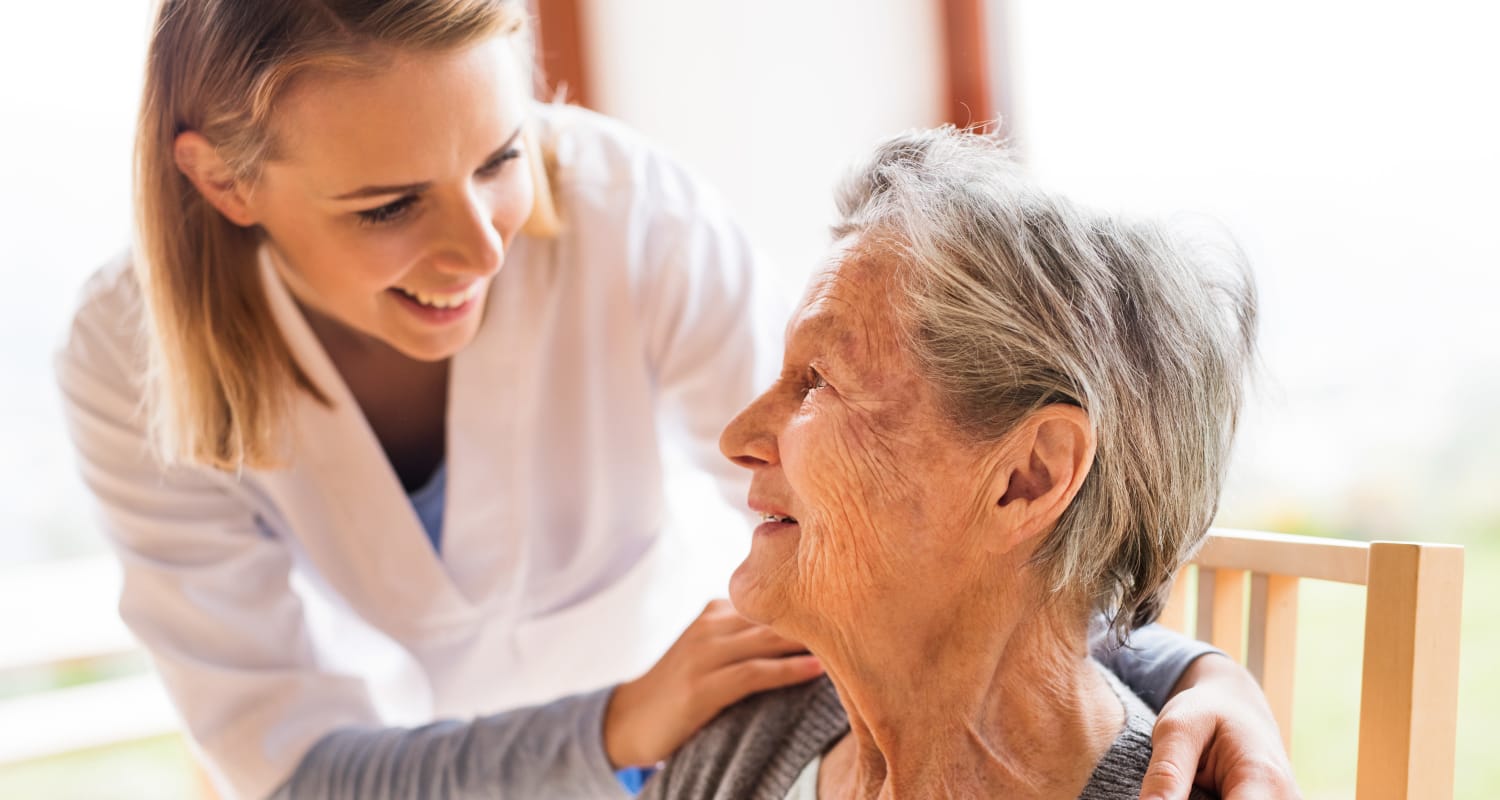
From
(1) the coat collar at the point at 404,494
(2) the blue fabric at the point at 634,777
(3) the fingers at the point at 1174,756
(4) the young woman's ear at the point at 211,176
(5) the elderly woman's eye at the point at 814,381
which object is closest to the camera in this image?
(3) the fingers at the point at 1174,756

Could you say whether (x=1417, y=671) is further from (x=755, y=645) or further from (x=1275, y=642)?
(x=755, y=645)

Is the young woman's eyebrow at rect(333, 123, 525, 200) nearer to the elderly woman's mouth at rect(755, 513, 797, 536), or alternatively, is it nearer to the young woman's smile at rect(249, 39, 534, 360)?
the young woman's smile at rect(249, 39, 534, 360)

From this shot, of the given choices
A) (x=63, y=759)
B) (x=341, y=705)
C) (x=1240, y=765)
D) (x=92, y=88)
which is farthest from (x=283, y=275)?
(x=63, y=759)

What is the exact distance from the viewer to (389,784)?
1.45 metres

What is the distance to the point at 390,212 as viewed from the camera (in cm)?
134

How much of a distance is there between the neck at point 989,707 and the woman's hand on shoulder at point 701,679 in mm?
194

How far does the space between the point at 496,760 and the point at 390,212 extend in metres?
0.62

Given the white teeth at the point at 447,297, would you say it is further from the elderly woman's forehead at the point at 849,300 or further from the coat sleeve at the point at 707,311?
the elderly woman's forehead at the point at 849,300

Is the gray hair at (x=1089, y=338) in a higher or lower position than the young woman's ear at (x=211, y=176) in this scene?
lower

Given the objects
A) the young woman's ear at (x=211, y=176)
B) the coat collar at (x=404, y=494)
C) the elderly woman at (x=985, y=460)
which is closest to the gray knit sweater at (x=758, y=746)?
the elderly woman at (x=985, y=460)

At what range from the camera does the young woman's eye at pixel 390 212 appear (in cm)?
133

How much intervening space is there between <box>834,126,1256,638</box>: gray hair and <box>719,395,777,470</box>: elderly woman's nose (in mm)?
170

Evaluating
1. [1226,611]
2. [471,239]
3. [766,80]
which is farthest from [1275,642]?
[766,80]

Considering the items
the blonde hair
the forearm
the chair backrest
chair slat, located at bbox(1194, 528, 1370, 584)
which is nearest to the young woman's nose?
the blonde hair
